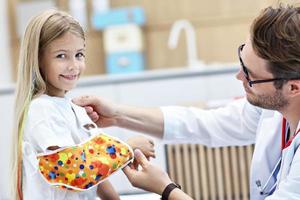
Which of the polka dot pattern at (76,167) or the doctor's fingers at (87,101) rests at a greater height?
the doctor's fingers at (87,101)

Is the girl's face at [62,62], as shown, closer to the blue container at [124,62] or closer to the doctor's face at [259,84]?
the doctor's face at [259,84]

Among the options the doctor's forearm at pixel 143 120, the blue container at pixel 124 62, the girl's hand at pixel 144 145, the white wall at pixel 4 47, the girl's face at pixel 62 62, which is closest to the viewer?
the girl's face at pixel 62 62

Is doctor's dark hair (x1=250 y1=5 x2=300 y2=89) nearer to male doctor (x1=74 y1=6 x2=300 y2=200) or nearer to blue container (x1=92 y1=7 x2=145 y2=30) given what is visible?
male doctor (x1=74 y1=6 x2=300 y2=200)

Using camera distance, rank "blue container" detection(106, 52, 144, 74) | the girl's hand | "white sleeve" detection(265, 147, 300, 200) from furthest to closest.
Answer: "blue container" detection(106, 52, 144, 74), the girl's hand, "white sleeve" detection(265, 147, 300, 200)

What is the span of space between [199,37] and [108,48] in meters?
0.70

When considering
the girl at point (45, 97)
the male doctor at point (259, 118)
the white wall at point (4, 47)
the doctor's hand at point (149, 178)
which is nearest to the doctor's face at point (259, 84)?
the male doctor at point (259, 118)

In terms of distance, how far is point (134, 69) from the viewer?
13.6 ft

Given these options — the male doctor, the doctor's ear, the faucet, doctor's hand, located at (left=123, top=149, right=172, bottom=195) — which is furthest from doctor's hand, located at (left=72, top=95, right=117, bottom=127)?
the faucet

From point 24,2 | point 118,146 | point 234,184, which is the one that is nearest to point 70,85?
point 118,146

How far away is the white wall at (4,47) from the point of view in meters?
4.32

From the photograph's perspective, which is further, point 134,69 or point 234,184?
point 134,69

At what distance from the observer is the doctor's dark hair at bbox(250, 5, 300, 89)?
4.34 ft

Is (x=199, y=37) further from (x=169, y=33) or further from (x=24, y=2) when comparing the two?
(x=24, y=2)

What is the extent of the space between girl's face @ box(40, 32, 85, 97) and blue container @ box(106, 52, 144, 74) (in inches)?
104
